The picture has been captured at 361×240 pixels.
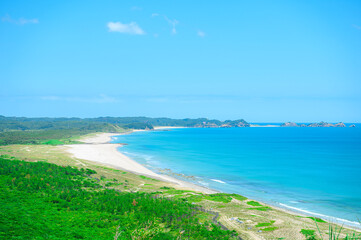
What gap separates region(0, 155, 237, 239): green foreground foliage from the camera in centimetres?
1438

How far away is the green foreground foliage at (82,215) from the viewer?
1438 cm

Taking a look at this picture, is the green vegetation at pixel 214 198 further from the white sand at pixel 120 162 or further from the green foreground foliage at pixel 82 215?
the white sand at pixel 120 162

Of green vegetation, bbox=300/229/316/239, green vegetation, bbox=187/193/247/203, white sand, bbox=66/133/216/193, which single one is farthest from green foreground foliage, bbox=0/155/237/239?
white sand, bbox=66/133/216/193

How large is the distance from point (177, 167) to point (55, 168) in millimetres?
28221

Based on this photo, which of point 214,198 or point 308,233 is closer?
point 308,233

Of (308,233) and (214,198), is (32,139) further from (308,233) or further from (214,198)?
(308,233)

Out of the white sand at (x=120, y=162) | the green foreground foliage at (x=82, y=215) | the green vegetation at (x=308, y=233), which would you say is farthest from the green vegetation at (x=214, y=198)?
the green vegetation at (x=308, y=233)

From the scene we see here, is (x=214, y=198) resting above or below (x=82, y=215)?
below

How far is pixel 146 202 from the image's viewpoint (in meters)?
22.2

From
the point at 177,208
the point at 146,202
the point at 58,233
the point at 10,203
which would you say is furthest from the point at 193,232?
the point at 10,203

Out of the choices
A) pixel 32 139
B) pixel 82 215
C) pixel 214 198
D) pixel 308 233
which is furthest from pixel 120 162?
pixel 32 139

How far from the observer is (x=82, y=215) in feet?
58.6

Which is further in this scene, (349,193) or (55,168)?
(349,193)

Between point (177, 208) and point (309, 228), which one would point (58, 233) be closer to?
point (177, 208)
